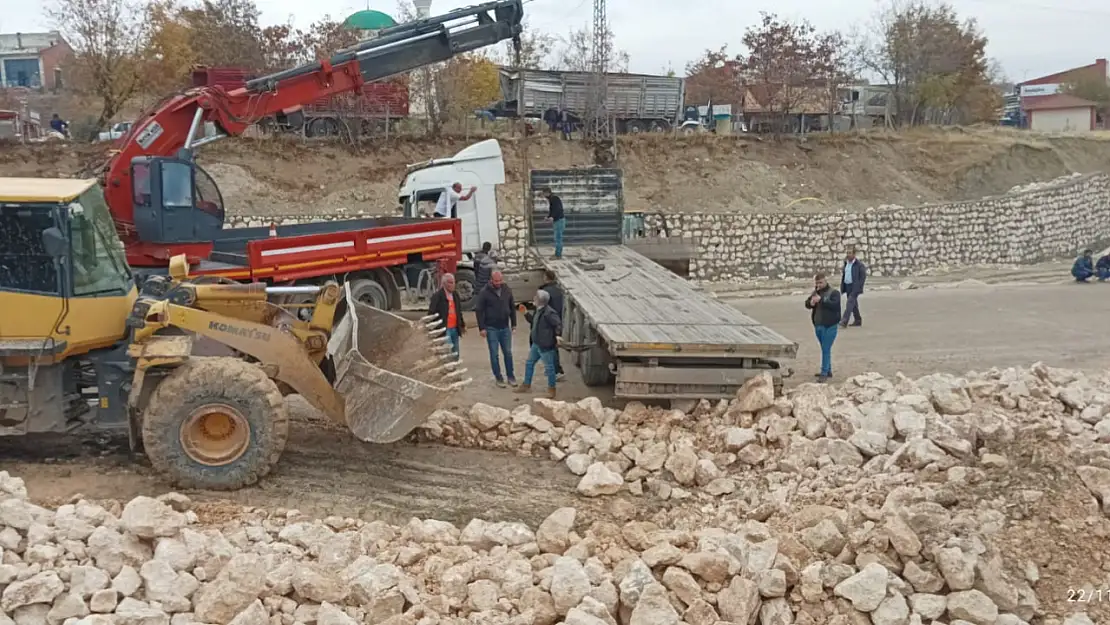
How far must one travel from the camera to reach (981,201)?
23875 millimetres

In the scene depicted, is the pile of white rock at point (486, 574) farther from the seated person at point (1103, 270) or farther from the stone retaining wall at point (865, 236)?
the seated person at point (1103, 270)

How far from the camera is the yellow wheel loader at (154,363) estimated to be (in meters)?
7.21

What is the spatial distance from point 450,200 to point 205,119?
178 inches

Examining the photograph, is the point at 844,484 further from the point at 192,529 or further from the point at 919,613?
the point at 192,529

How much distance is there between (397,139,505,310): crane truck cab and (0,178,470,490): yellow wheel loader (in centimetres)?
837

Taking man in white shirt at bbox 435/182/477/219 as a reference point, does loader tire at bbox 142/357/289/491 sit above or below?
below

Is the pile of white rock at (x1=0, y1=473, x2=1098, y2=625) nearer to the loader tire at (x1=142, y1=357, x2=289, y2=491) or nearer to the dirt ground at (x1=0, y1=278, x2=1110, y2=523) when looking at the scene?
the dirt ground at (x1=0, y1=278, x2=1110, y2=523)

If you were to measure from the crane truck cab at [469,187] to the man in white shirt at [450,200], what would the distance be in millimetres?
67

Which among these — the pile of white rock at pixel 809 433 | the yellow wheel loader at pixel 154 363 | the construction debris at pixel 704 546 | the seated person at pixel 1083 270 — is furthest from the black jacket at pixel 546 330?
the seated person at pixel 1083 270

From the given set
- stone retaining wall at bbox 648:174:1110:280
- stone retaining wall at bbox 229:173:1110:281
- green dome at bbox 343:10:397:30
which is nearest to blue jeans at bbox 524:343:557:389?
stone retaining wall at bbox 229:173:1110:281

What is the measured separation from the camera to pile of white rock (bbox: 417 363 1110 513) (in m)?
7.49

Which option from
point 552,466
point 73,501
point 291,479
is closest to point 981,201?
point 552,466

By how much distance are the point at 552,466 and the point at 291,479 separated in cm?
Result: 224

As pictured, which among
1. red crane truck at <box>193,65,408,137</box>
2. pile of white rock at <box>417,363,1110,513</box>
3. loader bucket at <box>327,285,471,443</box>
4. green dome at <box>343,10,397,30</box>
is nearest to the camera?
loader bucket at <box>327,285,471,443</box>
